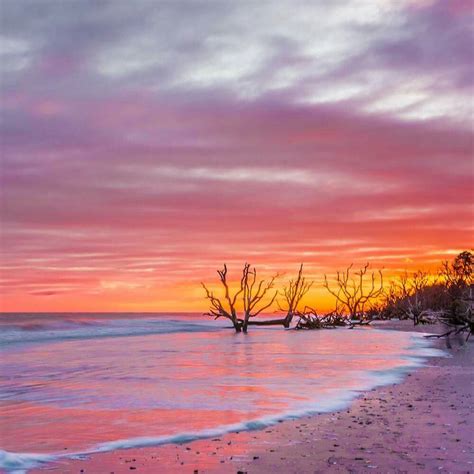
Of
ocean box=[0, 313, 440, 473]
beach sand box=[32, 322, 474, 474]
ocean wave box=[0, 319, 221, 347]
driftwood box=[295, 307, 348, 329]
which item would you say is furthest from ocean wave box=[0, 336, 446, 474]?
driftwood box=[295, 307, 348, 329]

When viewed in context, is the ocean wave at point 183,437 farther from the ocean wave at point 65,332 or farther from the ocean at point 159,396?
the ocean wave at point 65,332

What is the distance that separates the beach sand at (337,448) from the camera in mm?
6004

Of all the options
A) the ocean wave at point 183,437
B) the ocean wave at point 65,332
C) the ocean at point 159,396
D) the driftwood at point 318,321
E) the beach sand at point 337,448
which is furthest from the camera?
the driftwood at point 318,321

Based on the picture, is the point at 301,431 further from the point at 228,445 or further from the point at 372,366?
the point at 372,366

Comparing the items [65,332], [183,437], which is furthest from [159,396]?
[65,332]

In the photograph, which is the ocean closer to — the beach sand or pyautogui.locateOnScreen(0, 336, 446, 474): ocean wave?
pyautogui.locateOnScreen(0, 336, 446, 474): ocean wave

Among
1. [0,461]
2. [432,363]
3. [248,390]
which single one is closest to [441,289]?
[432,363]

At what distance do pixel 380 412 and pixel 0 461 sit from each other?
5105mm

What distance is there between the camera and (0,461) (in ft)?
21.4

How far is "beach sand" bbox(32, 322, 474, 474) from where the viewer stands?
6004 millimetres

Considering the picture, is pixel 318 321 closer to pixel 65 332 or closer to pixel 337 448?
pixel 65 332

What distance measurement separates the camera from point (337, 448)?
6707 mm

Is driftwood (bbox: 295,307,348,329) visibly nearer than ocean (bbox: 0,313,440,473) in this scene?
No

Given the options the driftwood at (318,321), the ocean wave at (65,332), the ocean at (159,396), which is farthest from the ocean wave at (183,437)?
the driftwood at (318,321)
